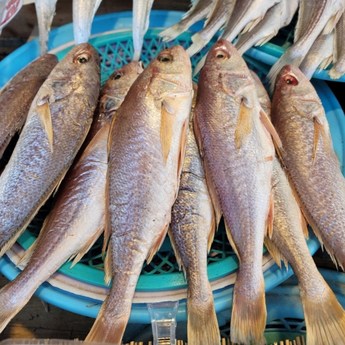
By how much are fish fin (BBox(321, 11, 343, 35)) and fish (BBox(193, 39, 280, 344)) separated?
0.50 metres

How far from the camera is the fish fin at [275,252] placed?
59.9 inches

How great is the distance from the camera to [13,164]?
1.54 meters

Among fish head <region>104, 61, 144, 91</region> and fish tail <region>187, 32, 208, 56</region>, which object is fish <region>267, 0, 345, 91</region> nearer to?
fish tail <region>187, 32, 208, 56</region>

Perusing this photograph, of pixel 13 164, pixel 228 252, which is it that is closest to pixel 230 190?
pixel 228 252

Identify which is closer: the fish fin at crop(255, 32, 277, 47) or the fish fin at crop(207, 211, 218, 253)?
the fish fin at crop(207, 211, 218, 253)

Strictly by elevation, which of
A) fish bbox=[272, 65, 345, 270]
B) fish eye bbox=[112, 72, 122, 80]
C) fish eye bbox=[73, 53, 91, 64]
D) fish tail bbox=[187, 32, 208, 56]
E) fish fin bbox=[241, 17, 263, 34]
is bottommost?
fish bbox=[272, 65, 345, 270]

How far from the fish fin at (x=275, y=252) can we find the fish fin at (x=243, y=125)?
34cm

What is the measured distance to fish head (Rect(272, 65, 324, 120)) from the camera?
165cm

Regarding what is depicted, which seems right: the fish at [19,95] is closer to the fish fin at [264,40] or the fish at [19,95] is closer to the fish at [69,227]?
the fish at [69,227]

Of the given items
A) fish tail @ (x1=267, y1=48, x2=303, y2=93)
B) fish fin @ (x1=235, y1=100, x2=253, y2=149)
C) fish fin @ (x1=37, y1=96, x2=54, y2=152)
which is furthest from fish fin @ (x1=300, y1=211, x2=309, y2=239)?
fish fin @ (x1=37, y1=96, x2=54, y2=152)

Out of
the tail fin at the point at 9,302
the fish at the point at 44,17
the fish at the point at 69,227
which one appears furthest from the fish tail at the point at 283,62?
the tail fin at the point at 9,302

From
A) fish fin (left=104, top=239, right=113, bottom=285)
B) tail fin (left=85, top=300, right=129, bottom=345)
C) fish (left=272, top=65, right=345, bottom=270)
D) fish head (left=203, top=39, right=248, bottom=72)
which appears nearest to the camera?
tail fin (left=85, top=300, right=129, bottom=345)

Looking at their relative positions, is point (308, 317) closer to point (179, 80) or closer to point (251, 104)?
point (251, 104)

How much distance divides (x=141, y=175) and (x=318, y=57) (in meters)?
0.92
